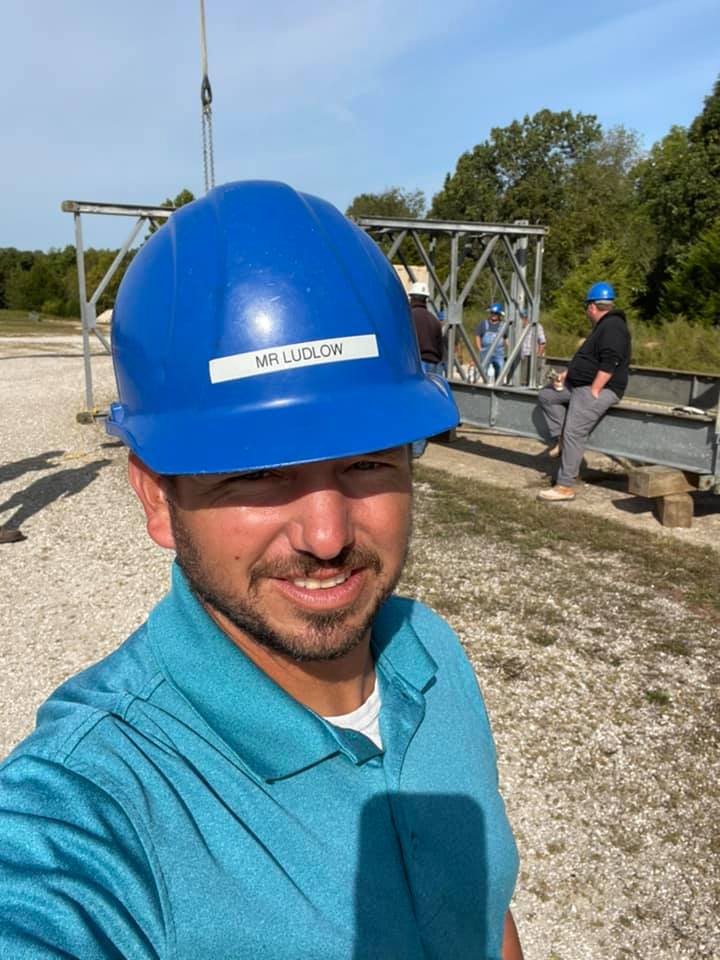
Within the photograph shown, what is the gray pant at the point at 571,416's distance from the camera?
24.1 ft

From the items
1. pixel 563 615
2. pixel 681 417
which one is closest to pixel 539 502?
pixel 681 417

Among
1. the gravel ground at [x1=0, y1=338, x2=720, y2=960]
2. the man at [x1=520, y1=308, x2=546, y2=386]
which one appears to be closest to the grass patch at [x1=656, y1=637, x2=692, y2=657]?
the gravel ground at [x1=0, y1=338, x2=720, y2=960]

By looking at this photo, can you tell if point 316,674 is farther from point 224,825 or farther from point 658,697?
point 658,697

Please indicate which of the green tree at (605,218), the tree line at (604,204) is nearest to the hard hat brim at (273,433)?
the tree line at (604,204)

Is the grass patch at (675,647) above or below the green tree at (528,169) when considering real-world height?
below

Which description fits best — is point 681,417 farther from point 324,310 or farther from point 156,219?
point 156,219

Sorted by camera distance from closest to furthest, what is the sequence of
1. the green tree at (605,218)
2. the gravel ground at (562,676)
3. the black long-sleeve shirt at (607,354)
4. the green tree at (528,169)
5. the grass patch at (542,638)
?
the gravel ground at (562,676)
the grass patch at (542,638)
the black long-sleeve shirt at (607,354)
the green tree at (605,218)
the green tree at (528,169)

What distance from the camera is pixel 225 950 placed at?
3.05 feet

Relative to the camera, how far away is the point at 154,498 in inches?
51.1

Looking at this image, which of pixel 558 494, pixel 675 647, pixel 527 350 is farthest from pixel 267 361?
pixel 527 350

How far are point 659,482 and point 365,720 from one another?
19.7 ft

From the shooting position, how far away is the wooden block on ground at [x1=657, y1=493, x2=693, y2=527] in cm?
670

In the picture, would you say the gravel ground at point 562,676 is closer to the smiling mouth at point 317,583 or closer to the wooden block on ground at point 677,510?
the wooden block on ground at point 677,510

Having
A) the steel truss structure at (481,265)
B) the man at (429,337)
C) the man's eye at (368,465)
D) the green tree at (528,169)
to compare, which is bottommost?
the man's eye at (368,465)
